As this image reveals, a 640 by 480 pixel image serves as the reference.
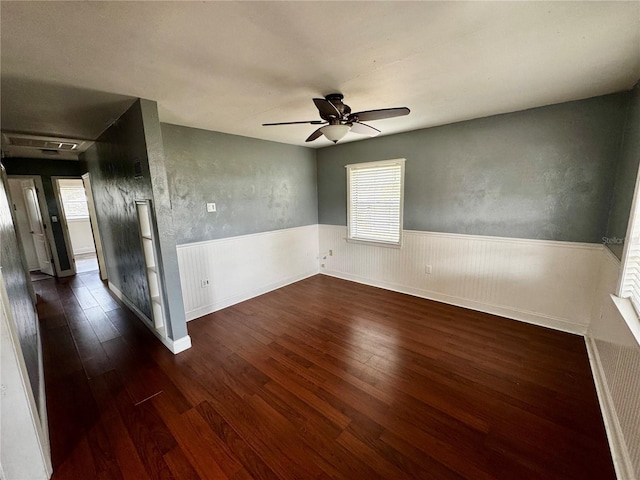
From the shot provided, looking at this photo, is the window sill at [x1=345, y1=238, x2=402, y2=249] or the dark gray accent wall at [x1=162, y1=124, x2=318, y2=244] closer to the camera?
the dark gray accent wall at [x1=162, y1=124, x2=318, y2=244]

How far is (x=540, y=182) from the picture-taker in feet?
9.12

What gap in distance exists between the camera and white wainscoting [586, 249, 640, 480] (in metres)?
1.37

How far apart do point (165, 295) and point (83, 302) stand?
2.60m

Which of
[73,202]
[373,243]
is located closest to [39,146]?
[73,202]

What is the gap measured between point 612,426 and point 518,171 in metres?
2.36

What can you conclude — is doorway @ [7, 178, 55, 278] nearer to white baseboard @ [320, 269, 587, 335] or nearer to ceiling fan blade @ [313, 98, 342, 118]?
ceiling fan blade @ [313, 98, 342, 118]

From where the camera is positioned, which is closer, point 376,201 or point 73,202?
point 376,201

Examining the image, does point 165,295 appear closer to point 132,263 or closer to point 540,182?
point 132,263

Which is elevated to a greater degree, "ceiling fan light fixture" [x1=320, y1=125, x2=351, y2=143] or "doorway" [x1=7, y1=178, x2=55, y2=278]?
"ceiling fan light fixture" [x1=320, y1=125, x2=351, y2=143]

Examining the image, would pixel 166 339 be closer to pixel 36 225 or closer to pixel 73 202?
pixel 36 225

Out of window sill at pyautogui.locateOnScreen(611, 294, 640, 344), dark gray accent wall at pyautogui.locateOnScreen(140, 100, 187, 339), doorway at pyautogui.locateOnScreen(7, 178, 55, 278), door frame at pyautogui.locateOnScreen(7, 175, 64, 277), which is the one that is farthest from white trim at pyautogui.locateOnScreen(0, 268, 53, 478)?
doorway at pyautogui.locateOnScreen(7, 178, 55, 278)

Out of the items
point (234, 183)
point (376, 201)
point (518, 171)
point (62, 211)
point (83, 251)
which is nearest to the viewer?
point (518, 171)

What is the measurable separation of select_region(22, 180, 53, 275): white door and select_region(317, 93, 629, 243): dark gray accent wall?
6577 millimetres

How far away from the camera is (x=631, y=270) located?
180 cm
